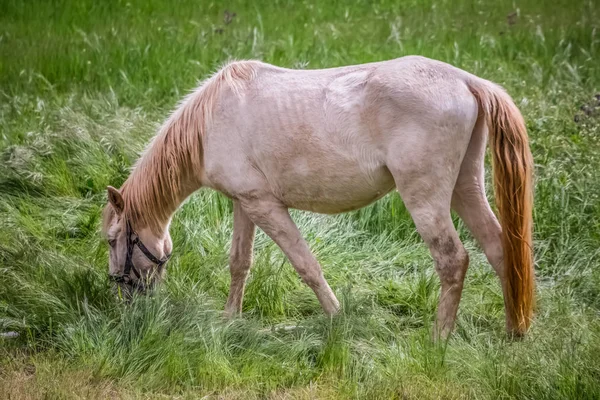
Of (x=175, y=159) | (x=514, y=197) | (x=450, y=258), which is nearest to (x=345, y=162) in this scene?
(x=450, y=258)

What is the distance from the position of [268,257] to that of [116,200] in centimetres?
97

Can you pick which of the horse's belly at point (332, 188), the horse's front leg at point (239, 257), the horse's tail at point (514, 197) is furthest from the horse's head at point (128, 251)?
the horse's tail at point (514, 197)

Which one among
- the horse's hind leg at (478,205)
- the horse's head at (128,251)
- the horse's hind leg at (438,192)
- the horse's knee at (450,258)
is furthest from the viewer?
the horse's head at (128,251)

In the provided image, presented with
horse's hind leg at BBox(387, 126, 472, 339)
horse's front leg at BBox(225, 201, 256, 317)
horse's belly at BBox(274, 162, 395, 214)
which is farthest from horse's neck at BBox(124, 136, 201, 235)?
horse's hind leg at BBox(387, 126, 472, 339)

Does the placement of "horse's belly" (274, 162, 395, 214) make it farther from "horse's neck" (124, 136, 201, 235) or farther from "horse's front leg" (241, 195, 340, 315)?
"horse's neck" (124, 136, 201, 235)

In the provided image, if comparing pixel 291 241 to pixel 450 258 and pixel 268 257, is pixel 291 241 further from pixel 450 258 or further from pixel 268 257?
pixel 450 258

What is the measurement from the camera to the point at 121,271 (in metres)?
4.48

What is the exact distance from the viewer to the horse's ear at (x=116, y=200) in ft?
14.3

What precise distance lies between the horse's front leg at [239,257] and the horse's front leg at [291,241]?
1.11ft

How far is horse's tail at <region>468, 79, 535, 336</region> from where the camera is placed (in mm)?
3963

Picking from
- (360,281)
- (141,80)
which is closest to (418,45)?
(141,80)

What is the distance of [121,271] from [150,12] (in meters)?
6.39

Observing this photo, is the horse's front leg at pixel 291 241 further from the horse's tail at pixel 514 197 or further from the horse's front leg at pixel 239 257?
the horse's tail at pixel 514 197

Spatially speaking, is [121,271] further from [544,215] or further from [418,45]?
[418,45]
